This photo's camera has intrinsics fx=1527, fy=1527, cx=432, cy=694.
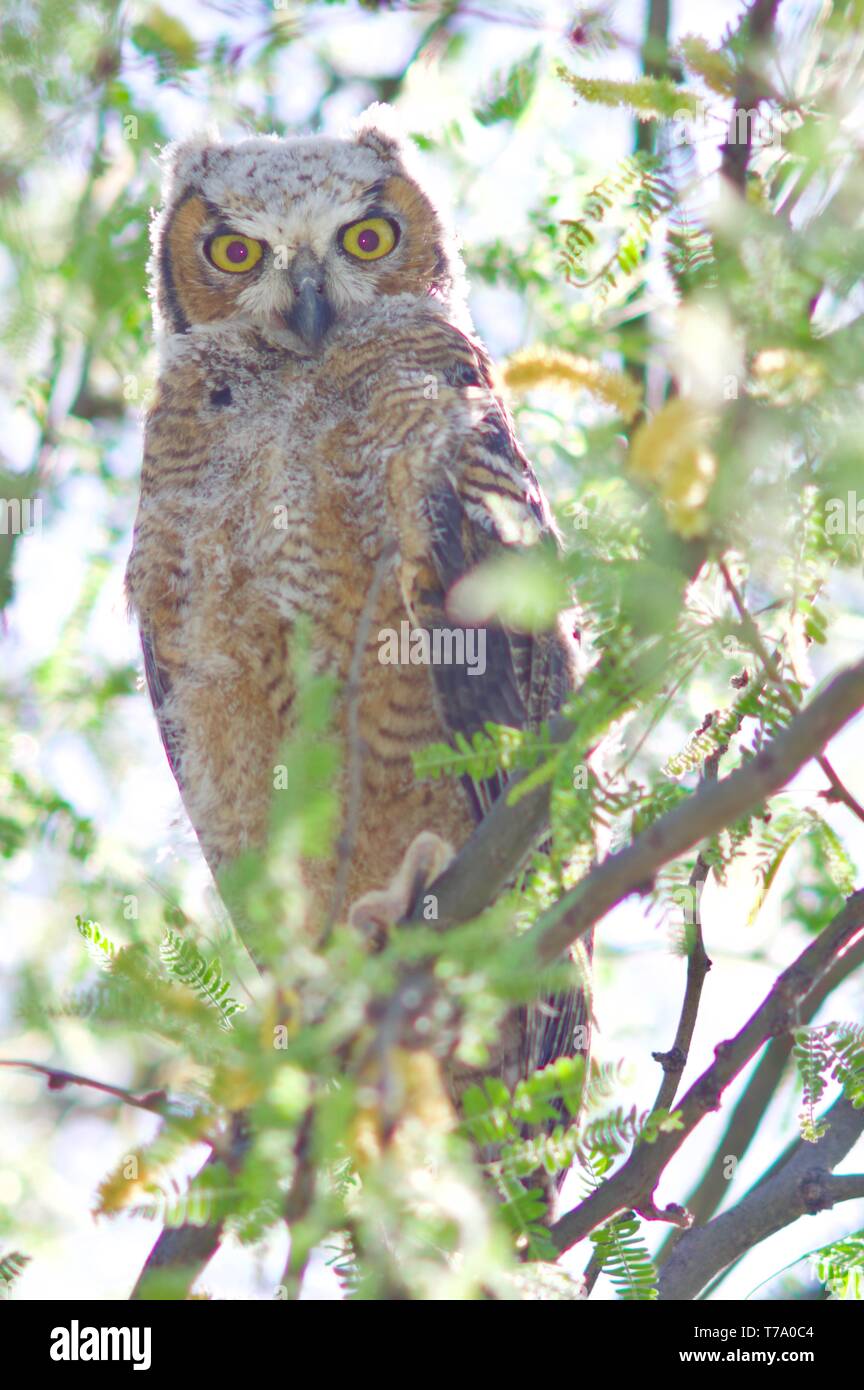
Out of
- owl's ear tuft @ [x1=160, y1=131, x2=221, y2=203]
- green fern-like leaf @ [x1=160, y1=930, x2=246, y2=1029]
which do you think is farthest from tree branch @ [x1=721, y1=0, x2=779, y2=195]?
owl's ear tuft @ [x1=160, y1=131, x2=221, y2=203]

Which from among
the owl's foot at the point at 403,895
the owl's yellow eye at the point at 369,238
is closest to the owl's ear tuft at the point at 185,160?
the owl's yellow eye at the point at 369,238

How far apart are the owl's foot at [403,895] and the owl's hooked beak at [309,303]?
62.5 inches

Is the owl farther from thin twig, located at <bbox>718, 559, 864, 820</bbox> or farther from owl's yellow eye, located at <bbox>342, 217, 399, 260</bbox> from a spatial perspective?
thin twig, located at <bbox>718, 559, 864, 820</bbox>

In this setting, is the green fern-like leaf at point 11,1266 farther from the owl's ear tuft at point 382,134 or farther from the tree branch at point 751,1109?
the owl's ear tuft at point 382,134

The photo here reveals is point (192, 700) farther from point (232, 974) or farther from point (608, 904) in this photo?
point (608, 904)

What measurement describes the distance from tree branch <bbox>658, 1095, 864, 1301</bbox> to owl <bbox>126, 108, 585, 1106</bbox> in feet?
2.68

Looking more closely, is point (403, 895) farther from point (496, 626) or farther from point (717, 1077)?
point (496, 626)

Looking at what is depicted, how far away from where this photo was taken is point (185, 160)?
456cm

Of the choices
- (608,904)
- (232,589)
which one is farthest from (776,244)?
(232,589)

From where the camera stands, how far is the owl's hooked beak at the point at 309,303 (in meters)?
3.85

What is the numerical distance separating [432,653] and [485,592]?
1168 millimetres

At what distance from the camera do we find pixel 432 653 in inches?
136

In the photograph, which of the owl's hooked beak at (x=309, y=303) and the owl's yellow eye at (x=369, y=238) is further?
the owl's yellow eye at (x=369, y=238)

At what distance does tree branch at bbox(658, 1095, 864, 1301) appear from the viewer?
2695 millimetres
